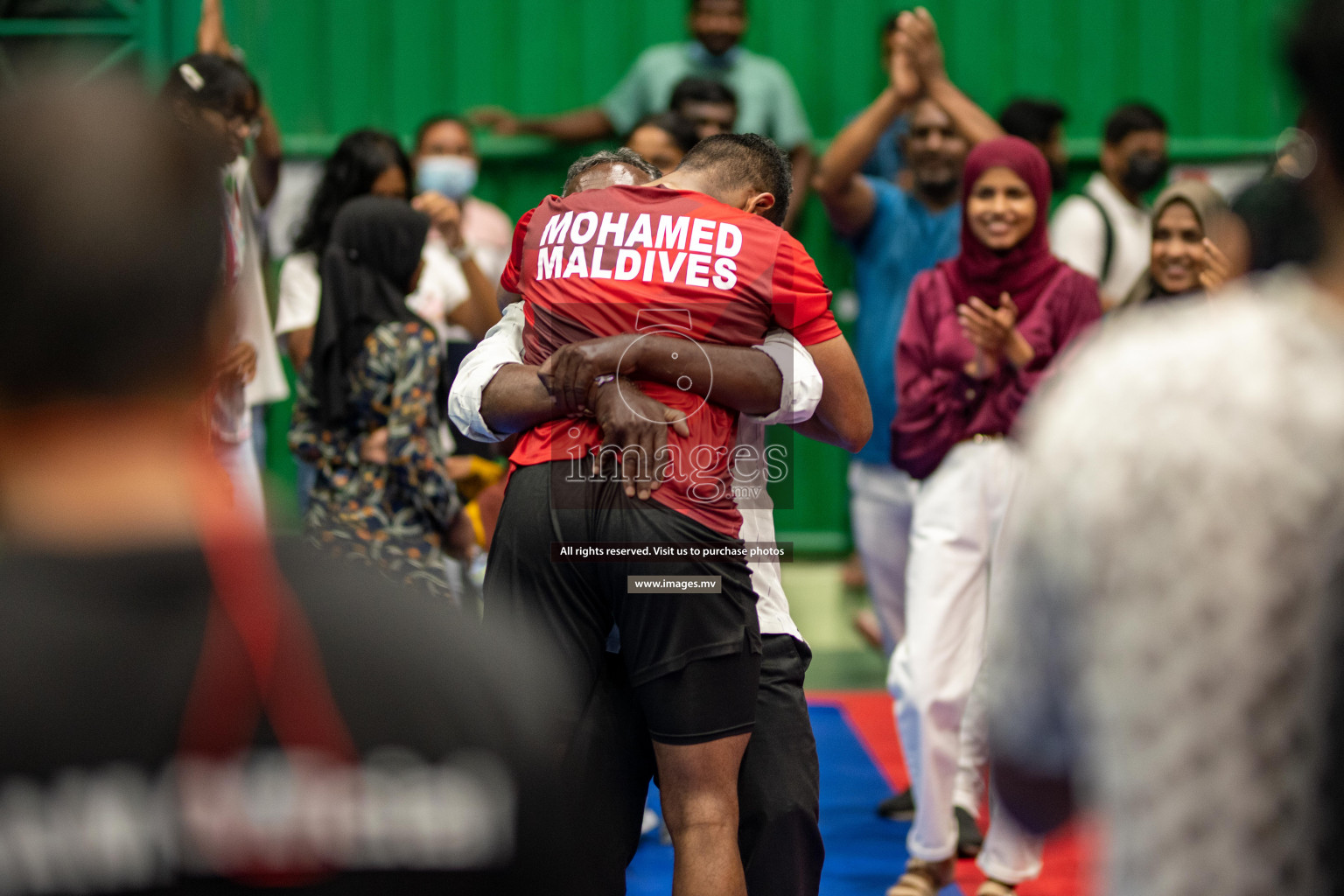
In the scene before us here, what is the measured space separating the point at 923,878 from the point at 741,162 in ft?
6.48

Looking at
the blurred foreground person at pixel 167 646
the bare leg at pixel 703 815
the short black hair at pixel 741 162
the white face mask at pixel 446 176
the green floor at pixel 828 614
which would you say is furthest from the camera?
the green floor at pixel 828 614

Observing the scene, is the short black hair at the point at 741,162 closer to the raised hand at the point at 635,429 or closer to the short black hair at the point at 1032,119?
the raised hand at the point at 635,429

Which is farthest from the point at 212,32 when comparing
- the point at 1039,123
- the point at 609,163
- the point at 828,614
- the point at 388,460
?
the point at 828,614

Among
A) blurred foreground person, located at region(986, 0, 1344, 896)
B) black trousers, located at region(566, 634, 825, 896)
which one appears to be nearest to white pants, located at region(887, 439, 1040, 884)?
black trousers, located at region(566, 634, 825, 896)

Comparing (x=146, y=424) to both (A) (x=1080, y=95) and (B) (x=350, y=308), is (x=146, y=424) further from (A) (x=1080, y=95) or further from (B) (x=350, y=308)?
(A) (x=1080, y=95)

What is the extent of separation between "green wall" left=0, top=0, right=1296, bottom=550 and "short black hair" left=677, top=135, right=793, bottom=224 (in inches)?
179

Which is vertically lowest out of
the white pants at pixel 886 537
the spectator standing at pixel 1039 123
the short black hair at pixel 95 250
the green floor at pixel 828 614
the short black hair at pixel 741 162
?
the green floor at pixel 828 614

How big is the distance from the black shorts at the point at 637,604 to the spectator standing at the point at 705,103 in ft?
10.7

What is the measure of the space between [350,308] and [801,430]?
178 cm

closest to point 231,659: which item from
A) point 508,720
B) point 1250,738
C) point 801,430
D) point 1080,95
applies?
point 508,720

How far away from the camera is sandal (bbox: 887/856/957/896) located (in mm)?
3715

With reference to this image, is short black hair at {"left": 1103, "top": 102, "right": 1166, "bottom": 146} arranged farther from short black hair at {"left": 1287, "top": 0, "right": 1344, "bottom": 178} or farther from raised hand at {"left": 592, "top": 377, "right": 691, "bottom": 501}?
short black hair at {"left": 1287, "top": 0, "right": 1344, "bottom": 178}

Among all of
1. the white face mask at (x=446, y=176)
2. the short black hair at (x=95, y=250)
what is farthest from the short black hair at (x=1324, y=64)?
the white face mask at (x=446, y=176)

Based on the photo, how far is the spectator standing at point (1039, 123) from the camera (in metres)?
6.24
